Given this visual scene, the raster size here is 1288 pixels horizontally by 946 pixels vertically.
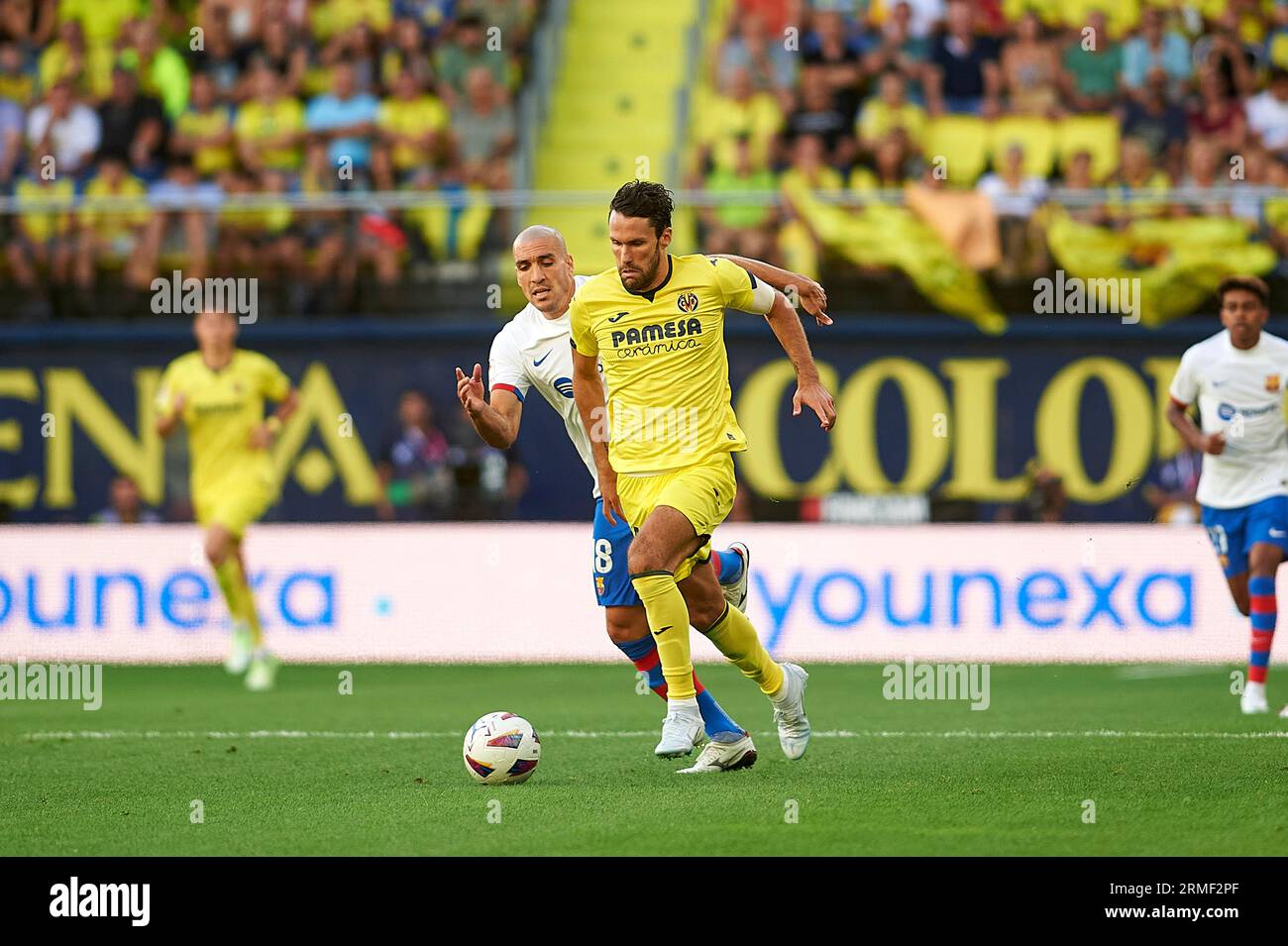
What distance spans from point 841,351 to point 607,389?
7523 mm

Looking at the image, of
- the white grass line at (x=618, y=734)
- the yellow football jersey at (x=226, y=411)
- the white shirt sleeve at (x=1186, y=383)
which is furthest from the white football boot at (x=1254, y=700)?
the yellow football jersey at (x=226, y=411)

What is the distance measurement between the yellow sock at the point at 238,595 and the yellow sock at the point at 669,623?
5.99m

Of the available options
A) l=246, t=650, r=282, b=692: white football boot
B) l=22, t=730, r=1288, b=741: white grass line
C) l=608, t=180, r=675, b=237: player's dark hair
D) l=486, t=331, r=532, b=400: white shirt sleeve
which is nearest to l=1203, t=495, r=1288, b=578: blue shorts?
l=22, t=730, r=1288, b=741: white grass line

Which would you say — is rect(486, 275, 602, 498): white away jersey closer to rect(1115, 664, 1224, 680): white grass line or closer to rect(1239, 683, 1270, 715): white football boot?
rect(1239, 683, 1270, 715): white football boot

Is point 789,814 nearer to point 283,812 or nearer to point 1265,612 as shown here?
point 283,812

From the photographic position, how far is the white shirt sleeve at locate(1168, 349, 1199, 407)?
427 inches

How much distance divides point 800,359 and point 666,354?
544 millimetres

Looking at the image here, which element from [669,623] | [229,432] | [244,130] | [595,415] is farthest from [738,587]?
[244,130]

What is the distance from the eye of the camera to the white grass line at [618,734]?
29.9 ft

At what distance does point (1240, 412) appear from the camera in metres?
10.8

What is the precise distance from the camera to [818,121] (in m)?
16.7

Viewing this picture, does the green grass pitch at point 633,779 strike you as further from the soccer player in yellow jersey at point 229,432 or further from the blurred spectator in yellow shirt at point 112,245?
the blurred spectator in yellow shirt at point 112,245

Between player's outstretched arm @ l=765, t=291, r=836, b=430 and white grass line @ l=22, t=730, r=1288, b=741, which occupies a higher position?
player's outstretched arm @ l=765, t=291, r=836, b=430

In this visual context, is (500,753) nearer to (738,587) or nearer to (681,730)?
(681,730)
